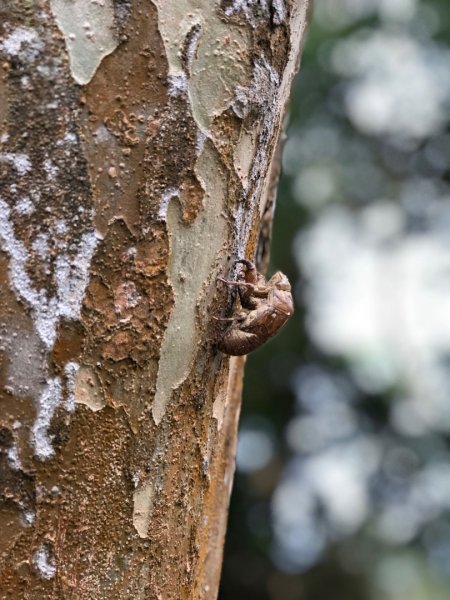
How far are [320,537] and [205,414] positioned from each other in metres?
3.33

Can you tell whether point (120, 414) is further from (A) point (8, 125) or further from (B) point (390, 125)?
(B) point (390, 125)

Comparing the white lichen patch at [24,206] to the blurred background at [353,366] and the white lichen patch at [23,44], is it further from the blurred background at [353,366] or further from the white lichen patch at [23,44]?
the blurred background at [353,366]

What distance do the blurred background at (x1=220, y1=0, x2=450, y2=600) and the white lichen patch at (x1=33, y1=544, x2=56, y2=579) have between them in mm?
3086

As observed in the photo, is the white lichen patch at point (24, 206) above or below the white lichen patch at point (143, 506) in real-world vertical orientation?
above

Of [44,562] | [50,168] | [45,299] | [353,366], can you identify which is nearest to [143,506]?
[44,562]

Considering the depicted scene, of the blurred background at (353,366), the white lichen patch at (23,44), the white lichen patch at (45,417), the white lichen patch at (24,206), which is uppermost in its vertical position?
the white lichen patch at (23,44)

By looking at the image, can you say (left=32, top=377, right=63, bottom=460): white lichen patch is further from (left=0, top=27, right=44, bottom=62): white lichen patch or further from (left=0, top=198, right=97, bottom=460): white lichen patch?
(left=0, top=27, right=44, bottom=62): white lichen patch

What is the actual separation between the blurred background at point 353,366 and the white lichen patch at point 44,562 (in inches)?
122

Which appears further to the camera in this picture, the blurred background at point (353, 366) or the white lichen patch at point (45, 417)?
the blurred background at point (353, 366)

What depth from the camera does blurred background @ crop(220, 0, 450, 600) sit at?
12.2 ft

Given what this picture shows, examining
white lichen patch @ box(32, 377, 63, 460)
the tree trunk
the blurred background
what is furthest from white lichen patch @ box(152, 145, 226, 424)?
the blurred background

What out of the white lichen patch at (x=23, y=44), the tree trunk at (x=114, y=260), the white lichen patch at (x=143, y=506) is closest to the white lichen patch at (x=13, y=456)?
the tree trunk at (x=114, y=260)

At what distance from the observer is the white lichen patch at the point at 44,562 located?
2.42 feet

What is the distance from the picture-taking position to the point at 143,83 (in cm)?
76
